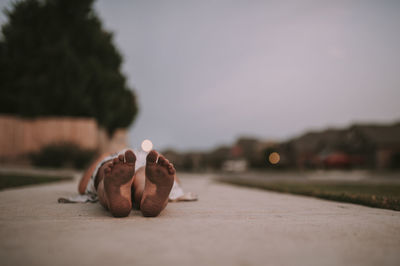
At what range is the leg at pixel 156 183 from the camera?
1491mm

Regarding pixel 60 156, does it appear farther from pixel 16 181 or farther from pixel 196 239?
pixel 196 239

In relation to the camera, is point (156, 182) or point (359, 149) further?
point (359, 149)

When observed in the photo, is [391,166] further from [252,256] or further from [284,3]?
[252,256]

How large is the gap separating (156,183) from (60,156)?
30.4ft

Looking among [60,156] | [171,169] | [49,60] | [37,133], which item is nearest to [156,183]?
[171,169]

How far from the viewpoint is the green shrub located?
30.1 feet

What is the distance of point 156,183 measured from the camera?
151 centimetres

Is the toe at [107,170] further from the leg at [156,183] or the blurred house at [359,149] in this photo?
the blurred house at [359,149]

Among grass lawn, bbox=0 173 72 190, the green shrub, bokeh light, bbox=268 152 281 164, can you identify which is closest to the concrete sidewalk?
grass lawn, bbox=0 173 72 190

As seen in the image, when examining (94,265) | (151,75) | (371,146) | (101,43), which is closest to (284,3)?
(101,43)

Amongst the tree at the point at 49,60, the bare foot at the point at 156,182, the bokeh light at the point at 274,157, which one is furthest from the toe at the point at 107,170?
the bokeh light at the point at 274,157

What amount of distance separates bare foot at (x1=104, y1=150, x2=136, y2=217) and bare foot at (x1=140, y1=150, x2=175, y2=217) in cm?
10

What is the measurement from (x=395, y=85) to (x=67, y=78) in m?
17.2

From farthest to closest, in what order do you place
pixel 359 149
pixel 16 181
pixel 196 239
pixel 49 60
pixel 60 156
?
pixel 359 149 < pixel 49 60 < pixel 60 156 < pixel 16 181 < pixel 196 239
